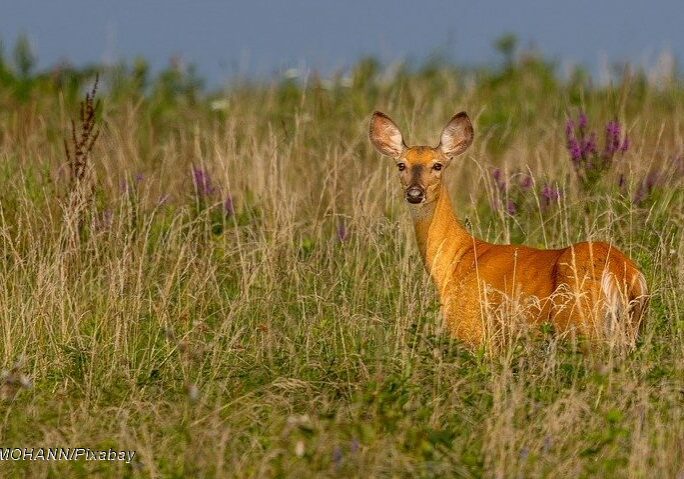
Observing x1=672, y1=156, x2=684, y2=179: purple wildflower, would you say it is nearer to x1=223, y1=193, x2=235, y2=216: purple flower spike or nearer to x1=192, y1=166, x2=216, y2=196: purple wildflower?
x1=223, y1=193, x2=235, y2=216: purple flower spike

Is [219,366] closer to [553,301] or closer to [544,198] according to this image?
[553,301]

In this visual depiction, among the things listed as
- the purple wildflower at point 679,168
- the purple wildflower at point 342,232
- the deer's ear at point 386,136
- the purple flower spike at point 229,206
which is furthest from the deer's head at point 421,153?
the purple wildflower at point 679,168

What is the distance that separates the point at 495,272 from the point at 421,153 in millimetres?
790

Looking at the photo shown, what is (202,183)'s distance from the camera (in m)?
8.49

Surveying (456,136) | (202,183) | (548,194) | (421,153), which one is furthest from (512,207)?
(202,183)

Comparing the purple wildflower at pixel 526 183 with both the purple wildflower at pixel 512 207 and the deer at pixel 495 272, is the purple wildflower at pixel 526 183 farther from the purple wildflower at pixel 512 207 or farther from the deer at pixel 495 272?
the deer at pixel 495 272

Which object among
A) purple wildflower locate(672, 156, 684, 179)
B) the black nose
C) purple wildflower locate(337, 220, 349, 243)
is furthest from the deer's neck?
purple wildflower locate(672, 156, 684, 179)

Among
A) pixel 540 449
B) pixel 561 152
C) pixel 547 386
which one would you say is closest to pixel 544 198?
pixel 561 152

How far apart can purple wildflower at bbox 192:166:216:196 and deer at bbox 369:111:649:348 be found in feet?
5.56

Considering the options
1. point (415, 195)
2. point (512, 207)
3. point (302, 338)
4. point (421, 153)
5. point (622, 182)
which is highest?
point (421, 153)

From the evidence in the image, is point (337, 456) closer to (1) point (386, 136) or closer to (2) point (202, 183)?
(1) point (386, 136)

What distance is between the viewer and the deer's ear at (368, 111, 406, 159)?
7.00 metres

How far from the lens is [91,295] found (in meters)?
6.53

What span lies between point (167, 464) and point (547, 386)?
150cm
